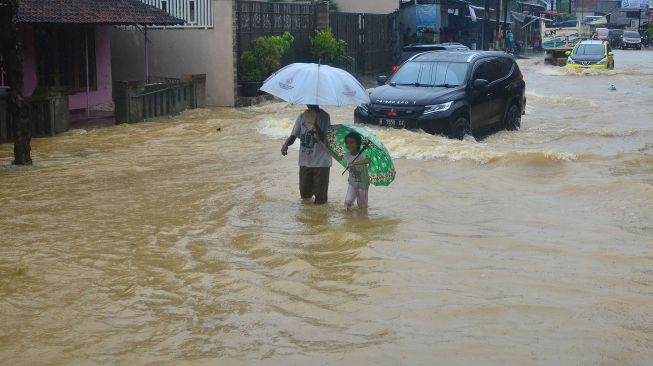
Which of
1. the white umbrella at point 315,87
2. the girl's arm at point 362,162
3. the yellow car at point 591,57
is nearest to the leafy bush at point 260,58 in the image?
the white umbrella at point 315,87

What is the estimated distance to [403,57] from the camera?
2686cm

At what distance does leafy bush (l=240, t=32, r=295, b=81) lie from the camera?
889 inches

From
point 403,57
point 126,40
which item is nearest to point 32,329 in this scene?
point 126,40

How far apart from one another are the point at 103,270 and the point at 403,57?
2008 centimetres

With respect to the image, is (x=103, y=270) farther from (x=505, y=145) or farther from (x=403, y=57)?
(x=403, y=57)

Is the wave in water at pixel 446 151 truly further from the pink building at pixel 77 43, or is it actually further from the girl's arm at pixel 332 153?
the pink building at pixel 77 43

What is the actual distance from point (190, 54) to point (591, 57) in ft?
69.7

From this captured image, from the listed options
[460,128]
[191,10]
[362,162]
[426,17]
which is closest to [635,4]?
[426,17]

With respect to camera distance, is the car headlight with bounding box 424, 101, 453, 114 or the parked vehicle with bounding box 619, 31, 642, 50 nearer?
the car headlight with bounding box 424, 101, 453, 114

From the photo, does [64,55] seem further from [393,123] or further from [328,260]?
[328,260]

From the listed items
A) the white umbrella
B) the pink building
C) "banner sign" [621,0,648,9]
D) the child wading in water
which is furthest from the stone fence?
"banner sign" [621,0,648,9]

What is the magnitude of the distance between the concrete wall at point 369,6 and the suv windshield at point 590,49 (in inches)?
334

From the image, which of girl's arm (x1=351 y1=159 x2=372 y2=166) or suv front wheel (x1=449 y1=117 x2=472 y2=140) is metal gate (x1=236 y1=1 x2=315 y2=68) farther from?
girl's arm (x1=351 y1=159 x2=372 y2=166)

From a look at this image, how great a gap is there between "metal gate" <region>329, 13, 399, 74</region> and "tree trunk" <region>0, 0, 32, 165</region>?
56.3ft
